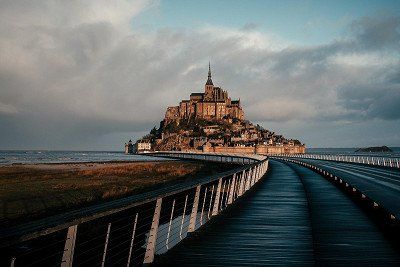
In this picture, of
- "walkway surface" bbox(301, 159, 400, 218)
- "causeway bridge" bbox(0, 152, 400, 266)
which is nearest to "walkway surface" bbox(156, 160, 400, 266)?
"causeway bridge" bbox(0, 152, 400, 266)

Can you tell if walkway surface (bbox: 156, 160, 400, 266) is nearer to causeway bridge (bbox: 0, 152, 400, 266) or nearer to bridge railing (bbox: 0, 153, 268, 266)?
causeway bridge (bbox: 0, 152, 400, 266)

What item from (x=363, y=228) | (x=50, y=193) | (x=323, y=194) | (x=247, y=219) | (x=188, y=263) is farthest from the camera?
(x=50, y=193)

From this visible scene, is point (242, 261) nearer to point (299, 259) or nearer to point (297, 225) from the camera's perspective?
point (299, 259)

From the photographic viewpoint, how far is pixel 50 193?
1134 inches

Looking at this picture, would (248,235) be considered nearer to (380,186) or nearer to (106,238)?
(106,238)

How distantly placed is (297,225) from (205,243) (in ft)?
10.7

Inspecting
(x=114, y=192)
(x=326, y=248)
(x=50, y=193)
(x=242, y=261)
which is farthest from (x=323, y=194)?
(x=50, y=193)

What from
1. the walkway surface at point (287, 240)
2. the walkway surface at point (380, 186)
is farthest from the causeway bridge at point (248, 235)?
the walkway surface at point (380, 186)

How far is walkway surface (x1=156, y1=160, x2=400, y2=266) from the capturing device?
6820mm

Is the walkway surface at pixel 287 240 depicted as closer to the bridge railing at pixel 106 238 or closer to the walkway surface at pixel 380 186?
the bridge railing at pixel 106 238

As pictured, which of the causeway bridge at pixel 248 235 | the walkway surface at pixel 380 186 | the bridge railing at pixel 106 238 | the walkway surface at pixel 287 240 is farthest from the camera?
the walkway surface at pixel 380 186

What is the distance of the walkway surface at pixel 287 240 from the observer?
22.4 ft

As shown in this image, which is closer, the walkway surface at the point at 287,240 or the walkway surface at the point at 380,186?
the walkway surface at the point at 287,240

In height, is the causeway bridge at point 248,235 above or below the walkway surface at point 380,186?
below
